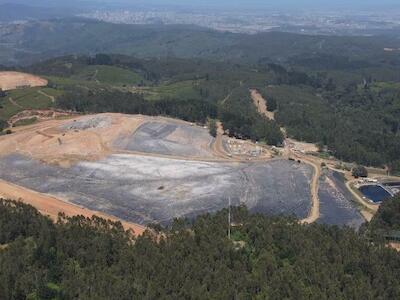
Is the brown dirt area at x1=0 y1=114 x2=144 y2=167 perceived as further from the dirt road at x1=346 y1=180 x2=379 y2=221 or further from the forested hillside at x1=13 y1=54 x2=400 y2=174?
the dirt road at x1=346 y1=180 x2=379 y2=221

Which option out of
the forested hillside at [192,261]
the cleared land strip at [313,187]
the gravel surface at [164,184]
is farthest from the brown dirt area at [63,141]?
the cleared land strip at [313,187]

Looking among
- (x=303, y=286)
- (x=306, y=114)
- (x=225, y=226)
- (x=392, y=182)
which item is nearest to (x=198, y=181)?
(x=225, y=226)

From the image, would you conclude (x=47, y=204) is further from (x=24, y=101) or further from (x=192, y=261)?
(x=24, y=101)

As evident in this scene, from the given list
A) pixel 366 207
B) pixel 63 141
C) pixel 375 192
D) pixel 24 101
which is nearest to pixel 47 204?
pixel 63 141

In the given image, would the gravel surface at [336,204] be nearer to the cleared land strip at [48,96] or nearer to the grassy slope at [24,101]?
the grassy slope at [24,101]

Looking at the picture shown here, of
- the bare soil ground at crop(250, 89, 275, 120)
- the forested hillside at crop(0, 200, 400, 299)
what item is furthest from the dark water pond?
the bare soil ground at crop(250, 89, 275, 120)

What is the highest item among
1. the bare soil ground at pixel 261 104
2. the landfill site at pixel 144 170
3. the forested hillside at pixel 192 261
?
the forested hillside at pixel 192 261

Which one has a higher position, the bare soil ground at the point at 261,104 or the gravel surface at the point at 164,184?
the gravel surface at the point at 164,184
